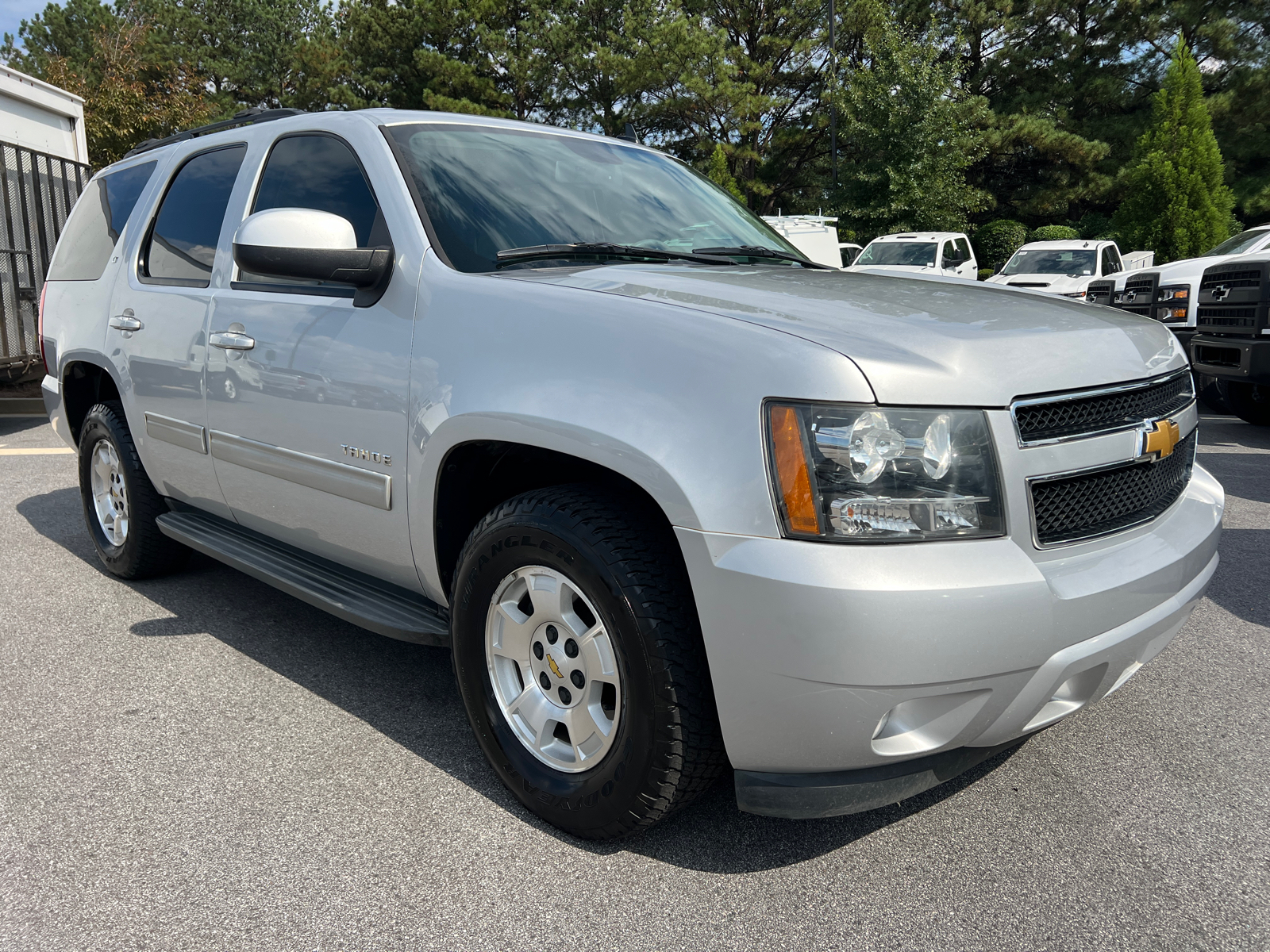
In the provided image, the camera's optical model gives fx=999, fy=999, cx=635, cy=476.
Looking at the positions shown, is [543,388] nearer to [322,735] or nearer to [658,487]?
[658,487]

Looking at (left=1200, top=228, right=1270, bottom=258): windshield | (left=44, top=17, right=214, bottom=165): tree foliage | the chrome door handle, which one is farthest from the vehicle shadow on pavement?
(left=44, top=17, right=214, bottom=165): tree foliage

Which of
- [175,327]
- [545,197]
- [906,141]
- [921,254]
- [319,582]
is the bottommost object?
[319,582]

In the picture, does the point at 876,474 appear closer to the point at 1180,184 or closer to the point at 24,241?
the point at 24,241

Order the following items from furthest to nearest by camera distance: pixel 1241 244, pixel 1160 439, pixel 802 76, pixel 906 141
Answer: pixel 802 76, pixel 906 141, pixel 1241 244, pixel 1160 439

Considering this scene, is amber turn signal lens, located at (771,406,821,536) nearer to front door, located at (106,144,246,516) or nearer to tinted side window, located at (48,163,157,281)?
front door, located at (106,144,246,516)

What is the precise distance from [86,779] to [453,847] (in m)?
1.13

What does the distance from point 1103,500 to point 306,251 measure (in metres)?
2.07

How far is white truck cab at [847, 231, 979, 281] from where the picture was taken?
17.5 metres

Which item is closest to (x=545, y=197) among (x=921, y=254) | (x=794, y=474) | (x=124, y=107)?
(x=794, y=474)

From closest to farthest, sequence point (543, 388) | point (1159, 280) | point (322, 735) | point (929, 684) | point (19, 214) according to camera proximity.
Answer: point (929, 684) < point (543, 388) < point (322, 735) < point (19, 214) < point (1159, 280)

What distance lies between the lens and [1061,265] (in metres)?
17.0

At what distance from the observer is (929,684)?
1.95 m

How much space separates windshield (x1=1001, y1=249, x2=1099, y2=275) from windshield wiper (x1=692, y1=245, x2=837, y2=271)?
589 inches

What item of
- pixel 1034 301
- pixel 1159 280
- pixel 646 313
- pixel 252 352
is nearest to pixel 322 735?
pixel 252 352
